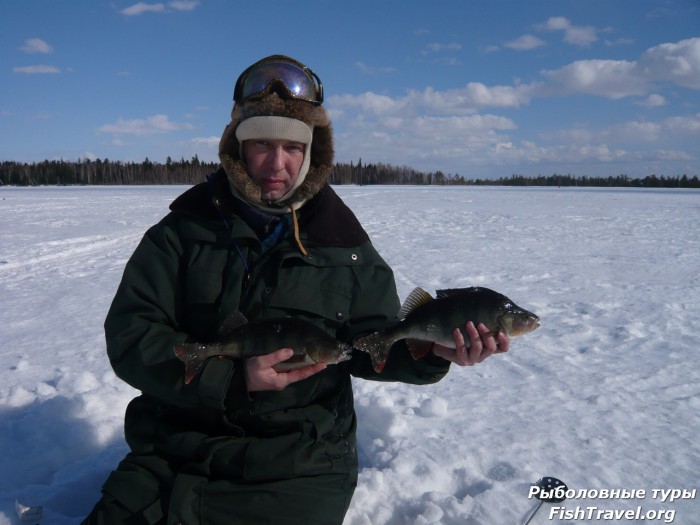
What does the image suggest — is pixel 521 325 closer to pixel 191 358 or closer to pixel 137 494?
pixel 191 358

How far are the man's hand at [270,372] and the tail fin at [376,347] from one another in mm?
253

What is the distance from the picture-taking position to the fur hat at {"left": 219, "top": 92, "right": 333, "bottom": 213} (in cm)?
265

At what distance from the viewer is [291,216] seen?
2674mm

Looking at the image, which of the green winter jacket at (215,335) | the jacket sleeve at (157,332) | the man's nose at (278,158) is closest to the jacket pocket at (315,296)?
the green winter jacket at (215,335)

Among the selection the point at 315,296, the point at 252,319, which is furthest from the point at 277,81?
the point at 252,319

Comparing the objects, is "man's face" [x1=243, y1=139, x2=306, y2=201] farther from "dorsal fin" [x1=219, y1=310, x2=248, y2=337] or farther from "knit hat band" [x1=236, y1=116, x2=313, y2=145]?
"dorsal fin" [x1=219, y1=310, x2=248, y2=337]

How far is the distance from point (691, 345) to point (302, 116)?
458cm

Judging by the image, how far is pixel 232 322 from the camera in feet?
7.48

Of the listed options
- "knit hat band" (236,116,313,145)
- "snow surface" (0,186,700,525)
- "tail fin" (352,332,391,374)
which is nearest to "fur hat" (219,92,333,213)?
"knit hat band" (236,116,313,145)

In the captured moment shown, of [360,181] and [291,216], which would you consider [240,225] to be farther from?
[360,181]

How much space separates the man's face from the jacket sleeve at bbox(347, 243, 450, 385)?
559 millimetres

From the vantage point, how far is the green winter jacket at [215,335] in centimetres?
234

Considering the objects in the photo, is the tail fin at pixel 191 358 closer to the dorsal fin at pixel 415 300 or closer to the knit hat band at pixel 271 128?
the dorsal fin at pixel 415 300

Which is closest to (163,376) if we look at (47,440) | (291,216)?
(291,216)
